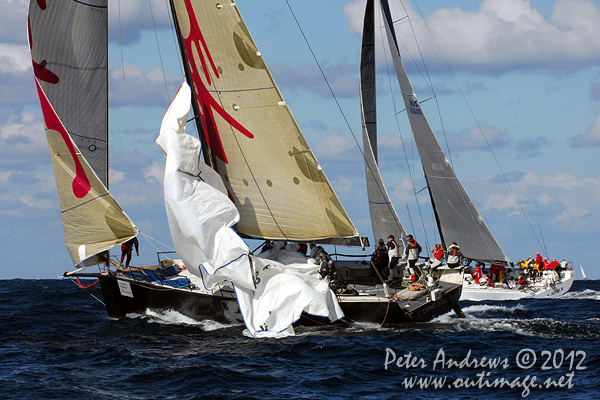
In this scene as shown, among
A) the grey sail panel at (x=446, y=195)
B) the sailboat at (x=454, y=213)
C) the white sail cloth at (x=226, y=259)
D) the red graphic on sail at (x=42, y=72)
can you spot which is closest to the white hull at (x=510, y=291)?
the sailboat at (x=454, y=213)

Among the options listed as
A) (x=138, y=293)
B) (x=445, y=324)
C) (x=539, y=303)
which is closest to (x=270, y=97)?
(x=138, y=293)

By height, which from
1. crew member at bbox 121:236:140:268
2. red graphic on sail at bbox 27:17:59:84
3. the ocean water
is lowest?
the ocean water

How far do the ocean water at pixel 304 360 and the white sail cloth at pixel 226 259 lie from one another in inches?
24.9

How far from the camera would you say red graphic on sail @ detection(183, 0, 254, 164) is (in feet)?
61.8

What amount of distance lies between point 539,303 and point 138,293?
15.4m

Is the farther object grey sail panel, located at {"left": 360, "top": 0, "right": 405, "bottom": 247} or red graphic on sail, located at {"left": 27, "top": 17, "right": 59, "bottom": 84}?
grey sail panel, located at {"left": 360, "top": 0, "right": 405, "bottom": 247}

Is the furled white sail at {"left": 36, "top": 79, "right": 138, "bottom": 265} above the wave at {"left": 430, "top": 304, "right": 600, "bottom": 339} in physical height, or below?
above

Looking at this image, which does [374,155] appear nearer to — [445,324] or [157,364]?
[445,324]

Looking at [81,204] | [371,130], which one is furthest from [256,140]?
[371,130]

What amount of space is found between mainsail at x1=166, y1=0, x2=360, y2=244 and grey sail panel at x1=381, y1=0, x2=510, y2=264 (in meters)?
11.3

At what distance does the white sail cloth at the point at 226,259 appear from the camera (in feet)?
52.6

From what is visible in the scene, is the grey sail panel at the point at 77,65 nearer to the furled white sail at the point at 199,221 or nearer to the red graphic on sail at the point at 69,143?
the red graphic on sail at the point at 69,143

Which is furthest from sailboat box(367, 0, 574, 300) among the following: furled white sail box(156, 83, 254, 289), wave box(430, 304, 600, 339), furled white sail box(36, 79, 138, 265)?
furled white sail box(36, 79, 138, 265)

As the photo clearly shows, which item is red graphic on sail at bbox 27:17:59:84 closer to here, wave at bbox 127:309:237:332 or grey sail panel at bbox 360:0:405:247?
wave at bbox 127:309:237:332
